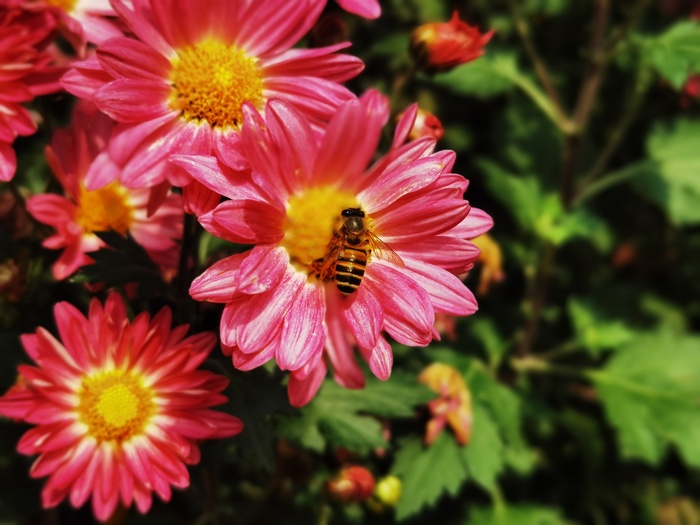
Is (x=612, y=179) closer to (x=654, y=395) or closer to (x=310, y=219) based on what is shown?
(x=654, y=395)

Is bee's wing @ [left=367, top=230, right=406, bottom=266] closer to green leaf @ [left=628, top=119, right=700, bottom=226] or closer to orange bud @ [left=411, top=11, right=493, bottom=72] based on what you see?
orange bud @ [left=411, top=11, right=493, bottom=72]

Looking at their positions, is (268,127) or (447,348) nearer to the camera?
(268,127)

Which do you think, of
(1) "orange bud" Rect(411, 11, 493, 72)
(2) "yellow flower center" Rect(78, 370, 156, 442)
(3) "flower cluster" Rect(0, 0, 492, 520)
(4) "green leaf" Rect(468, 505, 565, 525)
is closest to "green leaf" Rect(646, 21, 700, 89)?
(1) "orange bud" Rect(411, 11, 493, 72)

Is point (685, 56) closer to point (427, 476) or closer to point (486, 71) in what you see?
point (486, 71)

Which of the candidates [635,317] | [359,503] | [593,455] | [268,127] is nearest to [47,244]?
[268,127]

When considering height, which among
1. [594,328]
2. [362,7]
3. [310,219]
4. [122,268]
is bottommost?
[122,268]

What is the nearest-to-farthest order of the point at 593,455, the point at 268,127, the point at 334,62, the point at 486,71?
the point at 268,127 < the point at 334,62 < the point at 486,71 < the point at 593,455

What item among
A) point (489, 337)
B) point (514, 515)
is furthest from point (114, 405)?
point (514, 515)
